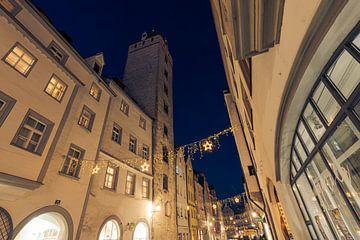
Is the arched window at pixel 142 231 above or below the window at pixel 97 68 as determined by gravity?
below

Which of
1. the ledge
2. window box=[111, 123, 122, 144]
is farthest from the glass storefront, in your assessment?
window box=[111, 123, 122, 144]

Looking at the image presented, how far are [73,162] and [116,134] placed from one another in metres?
4.69

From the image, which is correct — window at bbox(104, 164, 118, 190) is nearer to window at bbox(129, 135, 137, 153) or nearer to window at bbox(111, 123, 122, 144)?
window at bbox(111, 123, 122, 144)

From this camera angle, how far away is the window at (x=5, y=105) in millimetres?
6812

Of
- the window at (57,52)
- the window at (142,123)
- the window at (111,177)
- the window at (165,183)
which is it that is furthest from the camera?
the window at (165,183)

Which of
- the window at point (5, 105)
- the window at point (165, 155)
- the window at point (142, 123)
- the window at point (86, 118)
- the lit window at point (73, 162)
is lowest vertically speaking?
the lit window at point (73, 162)

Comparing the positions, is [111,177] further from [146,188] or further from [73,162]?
[146,188]

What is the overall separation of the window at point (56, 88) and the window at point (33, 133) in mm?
1427

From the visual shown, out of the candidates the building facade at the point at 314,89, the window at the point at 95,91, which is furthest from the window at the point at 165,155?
the building facade at the point at 314,89

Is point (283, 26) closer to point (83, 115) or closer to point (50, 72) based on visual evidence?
point (50, 72)

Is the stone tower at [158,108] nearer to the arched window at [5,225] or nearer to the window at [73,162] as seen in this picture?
the window at [73,162]

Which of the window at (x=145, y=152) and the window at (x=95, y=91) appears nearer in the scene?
the window at (x=95, y=91)

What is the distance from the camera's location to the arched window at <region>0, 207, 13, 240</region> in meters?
6.25

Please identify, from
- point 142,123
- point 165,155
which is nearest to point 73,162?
point 142,123
